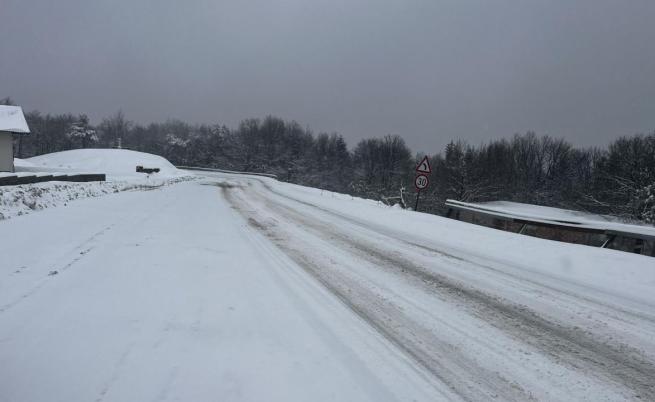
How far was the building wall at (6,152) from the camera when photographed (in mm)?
32625

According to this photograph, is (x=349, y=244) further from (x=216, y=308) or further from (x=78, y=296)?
(x=78, y=296)

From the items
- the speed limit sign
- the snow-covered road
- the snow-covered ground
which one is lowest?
the snow-covered road

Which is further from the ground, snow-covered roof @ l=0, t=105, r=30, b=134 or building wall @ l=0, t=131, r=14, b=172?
snow-covered roof @ l=0, t=105, r=30, b=134

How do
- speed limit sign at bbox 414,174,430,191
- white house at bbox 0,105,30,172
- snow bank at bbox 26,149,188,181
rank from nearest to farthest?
speed limit sign at bbox 414,174,430,191, white house at bbox 0,105,30,172, snow bank at bbox 26,149,188,181

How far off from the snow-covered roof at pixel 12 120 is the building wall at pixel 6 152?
2.81 ft

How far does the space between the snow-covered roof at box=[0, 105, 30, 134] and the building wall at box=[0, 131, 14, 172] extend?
33.7 inches

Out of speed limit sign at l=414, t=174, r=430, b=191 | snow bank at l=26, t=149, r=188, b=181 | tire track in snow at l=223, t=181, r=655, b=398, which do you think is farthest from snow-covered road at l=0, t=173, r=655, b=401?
snow bank at l=26, t=149, r=188, b=181

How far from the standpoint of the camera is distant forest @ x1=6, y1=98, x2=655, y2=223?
5238cm

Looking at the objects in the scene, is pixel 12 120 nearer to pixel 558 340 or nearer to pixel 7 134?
pixel 7 134

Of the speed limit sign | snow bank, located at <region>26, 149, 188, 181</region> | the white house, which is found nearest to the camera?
the speed limit sign

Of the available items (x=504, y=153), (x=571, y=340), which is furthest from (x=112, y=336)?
(x=504, y=153)

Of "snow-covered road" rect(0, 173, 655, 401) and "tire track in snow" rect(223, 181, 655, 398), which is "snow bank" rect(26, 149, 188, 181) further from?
"tire track in snow" rect(223, 181, 655, 398)

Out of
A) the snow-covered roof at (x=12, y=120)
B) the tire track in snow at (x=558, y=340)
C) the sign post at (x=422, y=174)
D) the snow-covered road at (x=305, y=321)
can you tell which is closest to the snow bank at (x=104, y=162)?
the snow-covered roof at (x=12, y=120)

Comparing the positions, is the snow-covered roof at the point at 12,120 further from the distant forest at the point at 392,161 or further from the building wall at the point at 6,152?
the distant forest at the point at 392,161
